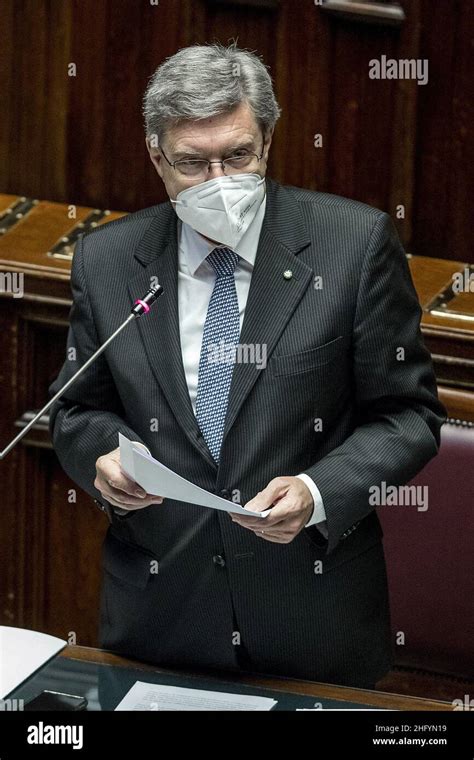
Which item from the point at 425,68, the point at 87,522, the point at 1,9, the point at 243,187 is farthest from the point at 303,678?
the point at 1,9

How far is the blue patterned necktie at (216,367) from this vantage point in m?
2.00

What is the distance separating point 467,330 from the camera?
2676mm

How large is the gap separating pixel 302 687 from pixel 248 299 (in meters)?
0.53

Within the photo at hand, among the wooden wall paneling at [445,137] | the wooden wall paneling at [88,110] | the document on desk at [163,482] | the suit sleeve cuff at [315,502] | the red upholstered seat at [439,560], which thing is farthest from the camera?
the wooden wall paneling at [88,110]

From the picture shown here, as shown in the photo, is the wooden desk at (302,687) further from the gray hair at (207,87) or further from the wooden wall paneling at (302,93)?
the wooden wall paneling at (302,93)

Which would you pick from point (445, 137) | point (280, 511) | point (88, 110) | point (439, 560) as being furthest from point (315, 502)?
point (88, 110)

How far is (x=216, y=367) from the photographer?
200cm

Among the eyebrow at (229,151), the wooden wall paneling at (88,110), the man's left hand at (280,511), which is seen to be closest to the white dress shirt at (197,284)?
the eyebrow at (229,151)

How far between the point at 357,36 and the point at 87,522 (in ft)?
3.85

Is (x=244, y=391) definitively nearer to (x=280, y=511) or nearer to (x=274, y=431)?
(x=274, y=431)

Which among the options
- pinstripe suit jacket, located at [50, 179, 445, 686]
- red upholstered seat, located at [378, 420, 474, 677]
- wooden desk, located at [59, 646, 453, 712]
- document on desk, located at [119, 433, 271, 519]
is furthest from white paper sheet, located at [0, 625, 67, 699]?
red upholstered seat, located at [378, 420, 474, 677]

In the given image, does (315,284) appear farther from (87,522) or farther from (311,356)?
(87,522)
